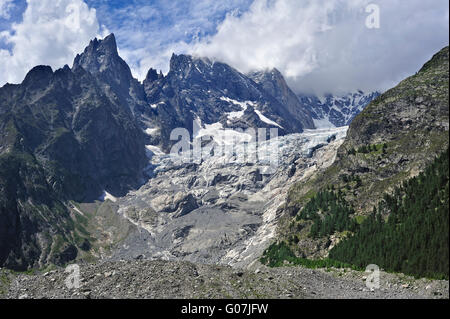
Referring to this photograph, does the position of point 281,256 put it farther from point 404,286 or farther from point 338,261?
point 404,286

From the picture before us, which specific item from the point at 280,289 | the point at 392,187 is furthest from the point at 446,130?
the point at 280,289

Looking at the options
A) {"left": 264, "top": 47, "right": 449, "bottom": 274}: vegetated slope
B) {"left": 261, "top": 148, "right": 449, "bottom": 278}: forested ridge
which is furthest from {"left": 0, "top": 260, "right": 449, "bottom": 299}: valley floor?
{"left": 264, "top": 47, "right": 449, "bottom": 274}: vegetated slope

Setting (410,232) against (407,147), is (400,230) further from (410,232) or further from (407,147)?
(407,147)

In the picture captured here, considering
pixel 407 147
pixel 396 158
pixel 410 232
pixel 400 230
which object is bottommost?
pixel 400 230

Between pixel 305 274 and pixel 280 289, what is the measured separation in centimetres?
2290

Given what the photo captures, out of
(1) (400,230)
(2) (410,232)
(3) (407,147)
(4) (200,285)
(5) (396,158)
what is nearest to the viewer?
(4) (200,285)

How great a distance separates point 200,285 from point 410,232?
59119mm

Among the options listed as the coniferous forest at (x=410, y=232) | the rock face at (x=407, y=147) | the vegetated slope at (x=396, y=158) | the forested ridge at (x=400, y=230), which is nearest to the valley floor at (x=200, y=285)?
the coniferous forest at (x=410, y=232)

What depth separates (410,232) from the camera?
119 metres

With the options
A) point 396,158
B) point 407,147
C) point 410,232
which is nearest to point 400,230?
point 410,232

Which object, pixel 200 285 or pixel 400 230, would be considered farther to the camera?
pixel 400 230

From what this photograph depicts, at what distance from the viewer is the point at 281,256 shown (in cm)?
18138

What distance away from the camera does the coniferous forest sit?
100 meters
